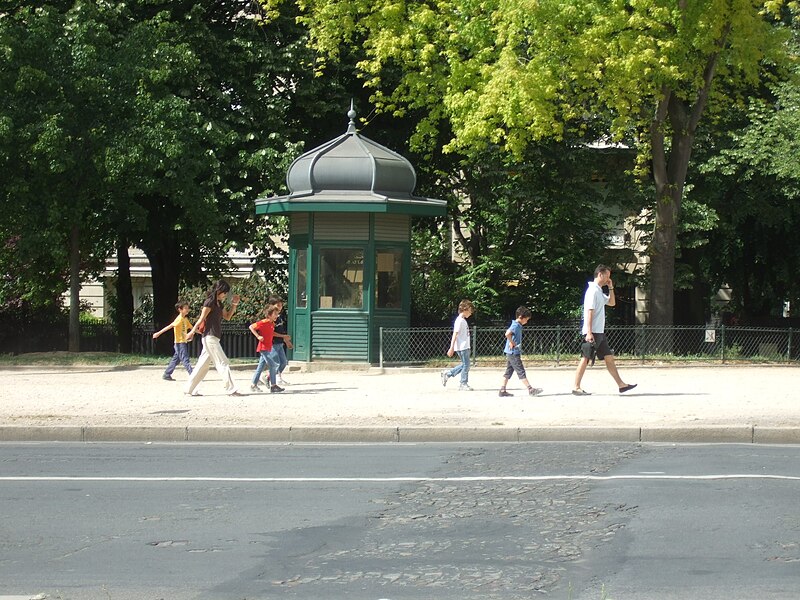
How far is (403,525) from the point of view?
27.5 feet

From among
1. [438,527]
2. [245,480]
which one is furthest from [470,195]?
[438,527]

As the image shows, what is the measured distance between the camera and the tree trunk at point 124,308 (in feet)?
108

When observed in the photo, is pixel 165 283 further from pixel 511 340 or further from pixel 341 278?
pixel 511 340

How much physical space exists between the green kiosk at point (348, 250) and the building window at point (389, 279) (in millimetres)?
19

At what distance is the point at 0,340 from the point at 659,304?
16445mm

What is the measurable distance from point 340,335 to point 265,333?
17.0 ft

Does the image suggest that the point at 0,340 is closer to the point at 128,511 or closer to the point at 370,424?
the point at 370,424

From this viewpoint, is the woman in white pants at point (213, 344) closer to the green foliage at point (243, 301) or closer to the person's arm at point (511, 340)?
the person's arm at point (511, 340)

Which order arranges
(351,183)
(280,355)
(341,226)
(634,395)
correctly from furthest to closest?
(351,183) → (341,226) → (280,355) → (634,395)

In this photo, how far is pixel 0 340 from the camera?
31.4 meters

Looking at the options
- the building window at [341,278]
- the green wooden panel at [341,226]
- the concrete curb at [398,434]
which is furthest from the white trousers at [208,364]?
the green wooden panel at [341,226]

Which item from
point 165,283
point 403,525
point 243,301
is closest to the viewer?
point 403,525

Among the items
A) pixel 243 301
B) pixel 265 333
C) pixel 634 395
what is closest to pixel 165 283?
pixel 243 301

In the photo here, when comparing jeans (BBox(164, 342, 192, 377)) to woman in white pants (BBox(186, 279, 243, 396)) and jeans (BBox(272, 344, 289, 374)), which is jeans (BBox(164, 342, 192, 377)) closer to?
jeans (BBox(272, 344, 289, 374))
